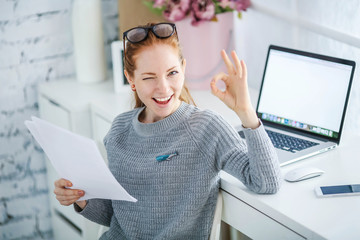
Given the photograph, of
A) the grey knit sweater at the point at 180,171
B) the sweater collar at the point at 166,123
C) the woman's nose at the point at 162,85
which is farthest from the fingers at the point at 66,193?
the woman's nose at the point at 162,85

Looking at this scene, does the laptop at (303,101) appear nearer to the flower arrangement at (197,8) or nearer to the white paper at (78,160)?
the flower arrangement at (197,8)

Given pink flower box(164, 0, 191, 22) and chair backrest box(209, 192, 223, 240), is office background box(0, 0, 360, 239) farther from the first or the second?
chair backrest box(209, 192, 223, 240)

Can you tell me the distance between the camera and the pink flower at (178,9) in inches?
71.7

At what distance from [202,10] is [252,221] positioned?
0.87 metres

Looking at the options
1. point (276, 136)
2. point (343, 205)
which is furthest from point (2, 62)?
point (343, 205)

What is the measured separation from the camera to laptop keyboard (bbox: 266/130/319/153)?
143 centimetres

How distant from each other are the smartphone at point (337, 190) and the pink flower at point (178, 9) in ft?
2.88

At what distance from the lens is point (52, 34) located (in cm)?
212

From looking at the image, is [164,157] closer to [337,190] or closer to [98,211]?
[98,211]

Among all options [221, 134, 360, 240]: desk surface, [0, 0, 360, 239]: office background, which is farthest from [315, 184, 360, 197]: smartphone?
[0, 0, 360, 239]: office background

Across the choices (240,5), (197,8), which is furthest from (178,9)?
(240,5)

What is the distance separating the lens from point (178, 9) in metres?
1.83

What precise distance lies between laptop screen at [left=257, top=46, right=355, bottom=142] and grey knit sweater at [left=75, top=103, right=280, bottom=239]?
1.19ft

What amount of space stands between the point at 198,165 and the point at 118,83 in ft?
2.68
